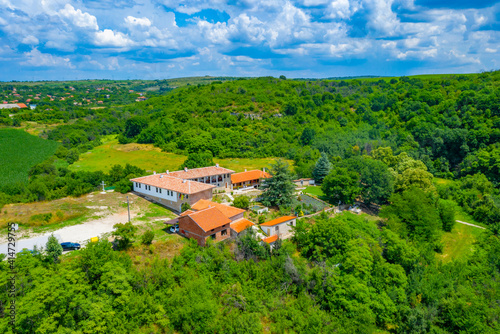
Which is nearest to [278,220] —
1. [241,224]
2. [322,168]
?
[241,224]

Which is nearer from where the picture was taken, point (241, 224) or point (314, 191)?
point (241, 224)

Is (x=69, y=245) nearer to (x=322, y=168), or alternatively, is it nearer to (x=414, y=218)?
(x=414, y=218)

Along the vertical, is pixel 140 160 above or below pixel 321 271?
below

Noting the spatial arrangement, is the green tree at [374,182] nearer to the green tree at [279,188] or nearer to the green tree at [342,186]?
the green tree at [342,186]

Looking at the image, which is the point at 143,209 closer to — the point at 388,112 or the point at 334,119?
the point at 334,119

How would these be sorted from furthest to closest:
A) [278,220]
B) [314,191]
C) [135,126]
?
[135,126]
[314,191]
[278,220]

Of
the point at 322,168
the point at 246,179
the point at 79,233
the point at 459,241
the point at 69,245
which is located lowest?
the point at 459,241

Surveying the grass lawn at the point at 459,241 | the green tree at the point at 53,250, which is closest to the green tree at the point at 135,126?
the green tree at the point at 53,250

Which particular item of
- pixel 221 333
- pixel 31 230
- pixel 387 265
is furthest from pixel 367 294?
pixel 31 230
